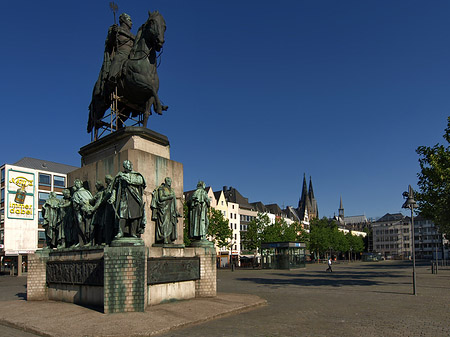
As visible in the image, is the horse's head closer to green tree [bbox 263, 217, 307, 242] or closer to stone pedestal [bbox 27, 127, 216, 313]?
stone pedestal [bbox 27, 127, 216, 313]

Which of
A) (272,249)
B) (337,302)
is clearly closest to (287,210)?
(272,249)

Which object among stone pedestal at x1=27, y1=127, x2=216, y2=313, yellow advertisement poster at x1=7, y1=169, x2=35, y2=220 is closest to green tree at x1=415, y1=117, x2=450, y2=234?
stone pedestal at x1=27, y1=127, x2=216, y2=313

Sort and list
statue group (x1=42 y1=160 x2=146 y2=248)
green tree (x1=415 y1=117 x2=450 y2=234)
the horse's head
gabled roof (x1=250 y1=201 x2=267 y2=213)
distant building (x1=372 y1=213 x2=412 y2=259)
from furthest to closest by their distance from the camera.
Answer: distant building (x1=372 y1=213 x2=412 y2=259), gabled roof (x1=250 y1=201 x2=267 y2=213), green tree (x1=415 y1=117 x2=450 y2=234), the horse's head, statue group (x1=42 y1=160 x2=146 y2=248)

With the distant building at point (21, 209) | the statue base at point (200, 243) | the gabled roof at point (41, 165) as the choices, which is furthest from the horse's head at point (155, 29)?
the gabled roof at point (41, 165)

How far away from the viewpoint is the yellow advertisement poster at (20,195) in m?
55.8

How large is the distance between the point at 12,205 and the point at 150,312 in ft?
171

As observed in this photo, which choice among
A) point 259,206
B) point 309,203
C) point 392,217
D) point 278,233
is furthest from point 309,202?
point 278,233

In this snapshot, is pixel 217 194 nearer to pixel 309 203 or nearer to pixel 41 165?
pixel 41 165

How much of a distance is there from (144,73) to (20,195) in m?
48.0

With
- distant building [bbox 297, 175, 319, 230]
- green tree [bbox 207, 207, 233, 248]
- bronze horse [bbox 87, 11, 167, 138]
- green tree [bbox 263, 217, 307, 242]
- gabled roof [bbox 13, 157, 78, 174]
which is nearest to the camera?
bronze horse [bbox 87, 11, 167, 138]

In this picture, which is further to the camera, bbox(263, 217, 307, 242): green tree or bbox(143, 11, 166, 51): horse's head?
bbox(263, 217, 307, 242): green tree

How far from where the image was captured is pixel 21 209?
186 feet

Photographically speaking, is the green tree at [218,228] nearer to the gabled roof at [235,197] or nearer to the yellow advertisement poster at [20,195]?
the yellow advertisement poster at [20,195]

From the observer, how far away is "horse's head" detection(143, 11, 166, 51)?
51.5 feet
